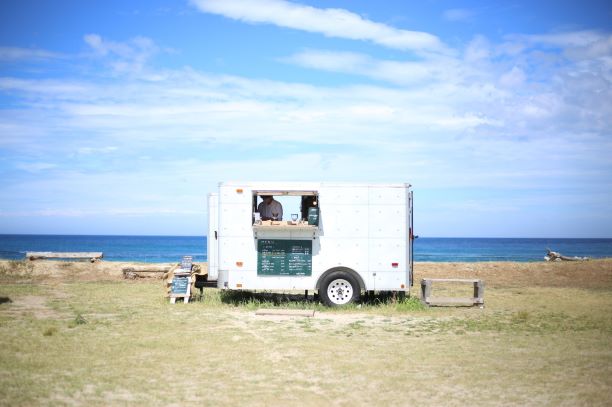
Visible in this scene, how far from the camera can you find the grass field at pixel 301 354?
734 cm

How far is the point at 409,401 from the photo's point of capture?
23.2ft

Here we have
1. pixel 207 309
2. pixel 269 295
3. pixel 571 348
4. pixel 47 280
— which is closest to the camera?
pixel 571 348

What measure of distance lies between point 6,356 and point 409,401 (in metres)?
5.99

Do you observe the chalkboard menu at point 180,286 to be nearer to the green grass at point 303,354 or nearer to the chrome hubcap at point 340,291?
the green grass at point 303,354

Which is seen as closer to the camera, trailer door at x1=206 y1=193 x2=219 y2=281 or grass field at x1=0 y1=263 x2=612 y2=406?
grass field at x1=0 y1=263 x2=612 y2=406

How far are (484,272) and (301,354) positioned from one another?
16975 mm

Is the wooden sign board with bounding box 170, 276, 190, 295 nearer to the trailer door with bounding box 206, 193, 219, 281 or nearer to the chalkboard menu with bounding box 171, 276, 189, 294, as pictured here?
the chalkboard menu with bounding box 171, 276, 189, 294

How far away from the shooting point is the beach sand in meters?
22.5

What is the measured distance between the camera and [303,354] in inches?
376

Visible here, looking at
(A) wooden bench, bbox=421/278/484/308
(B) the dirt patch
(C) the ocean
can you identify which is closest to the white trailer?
(A) wooden bench, bbox=421/278/484/308

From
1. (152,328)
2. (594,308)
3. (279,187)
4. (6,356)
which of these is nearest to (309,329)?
(152,328)

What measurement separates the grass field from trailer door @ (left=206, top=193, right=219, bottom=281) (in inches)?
34.7

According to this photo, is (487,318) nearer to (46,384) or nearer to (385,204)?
(385,204)

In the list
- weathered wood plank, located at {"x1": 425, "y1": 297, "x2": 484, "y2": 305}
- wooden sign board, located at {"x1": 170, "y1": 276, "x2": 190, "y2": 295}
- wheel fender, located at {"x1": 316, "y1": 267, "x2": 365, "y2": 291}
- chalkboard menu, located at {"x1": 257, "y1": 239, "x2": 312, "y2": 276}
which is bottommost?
weathered wood plank, located at {"x1": 425, "y1": 297, "x2": 484, "y2": 305}
